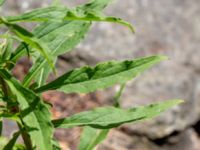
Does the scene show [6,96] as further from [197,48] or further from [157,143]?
[197,48]

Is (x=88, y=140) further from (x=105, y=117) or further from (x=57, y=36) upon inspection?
(x=57, y=36)

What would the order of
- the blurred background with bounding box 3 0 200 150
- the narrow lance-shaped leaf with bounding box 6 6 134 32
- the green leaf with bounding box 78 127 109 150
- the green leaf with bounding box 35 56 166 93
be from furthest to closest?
the blurred background with bounding box 3 0 200 150 < the green leaf with bounding box 78 127 109 150 < the green leaf with bounding box 35 56 166 93 < the narrow lance-shaped leaf with bounding box 6 6 134 32

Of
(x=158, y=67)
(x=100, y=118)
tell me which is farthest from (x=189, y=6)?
(x=100, y=118)

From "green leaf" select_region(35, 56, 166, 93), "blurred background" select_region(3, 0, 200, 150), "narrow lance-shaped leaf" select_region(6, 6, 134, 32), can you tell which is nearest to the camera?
"narrow lance-shaped leaf" select_region(6, 6, 134, 32)

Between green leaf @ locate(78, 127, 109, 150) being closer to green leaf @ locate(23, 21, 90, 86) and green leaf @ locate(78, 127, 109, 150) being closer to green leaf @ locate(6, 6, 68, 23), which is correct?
green leaf @ locate(23, 21, 90, 86)

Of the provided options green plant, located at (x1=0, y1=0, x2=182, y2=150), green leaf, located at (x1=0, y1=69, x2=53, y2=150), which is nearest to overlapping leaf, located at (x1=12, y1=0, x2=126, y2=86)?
green plant, located at (x1=0, y1=0, x2=182, y2=150)

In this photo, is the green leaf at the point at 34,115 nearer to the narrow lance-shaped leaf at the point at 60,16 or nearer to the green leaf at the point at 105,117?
the narrow lance-shaped leaf at the point at 60,16
